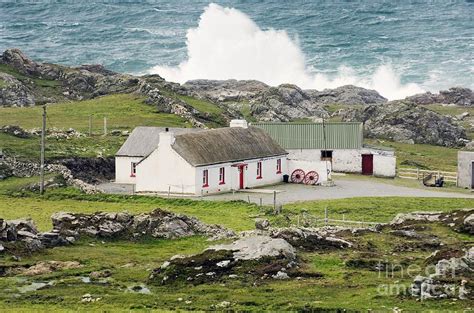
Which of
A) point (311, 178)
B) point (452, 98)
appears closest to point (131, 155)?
point (311, 178)

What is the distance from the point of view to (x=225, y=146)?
250 feet

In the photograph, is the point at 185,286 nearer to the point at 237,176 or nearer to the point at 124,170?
the point at 237,176

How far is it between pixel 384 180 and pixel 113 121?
2612cm

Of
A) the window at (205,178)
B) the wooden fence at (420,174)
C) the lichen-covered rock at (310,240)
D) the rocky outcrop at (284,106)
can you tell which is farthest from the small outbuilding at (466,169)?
the rocky outcrop at (284,106)

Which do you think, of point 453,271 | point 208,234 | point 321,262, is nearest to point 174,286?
point 321,262

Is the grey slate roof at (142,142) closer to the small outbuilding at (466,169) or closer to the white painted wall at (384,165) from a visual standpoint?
the white painted wall at (384,165)

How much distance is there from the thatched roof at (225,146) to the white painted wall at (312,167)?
3.76 ft

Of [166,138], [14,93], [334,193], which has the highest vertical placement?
[14,93]

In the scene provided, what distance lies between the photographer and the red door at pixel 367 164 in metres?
87.5

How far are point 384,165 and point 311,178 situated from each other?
28.4ft

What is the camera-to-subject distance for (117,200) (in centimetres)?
6638

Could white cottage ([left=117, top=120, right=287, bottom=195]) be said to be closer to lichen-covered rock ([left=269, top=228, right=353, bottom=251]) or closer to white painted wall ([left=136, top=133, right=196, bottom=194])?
white painted wall ([left=136, top=133, right=196, bottom=194])

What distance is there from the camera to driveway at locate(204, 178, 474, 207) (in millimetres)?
69500

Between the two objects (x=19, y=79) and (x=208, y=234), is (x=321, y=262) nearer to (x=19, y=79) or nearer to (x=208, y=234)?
(x=208, y=234)
